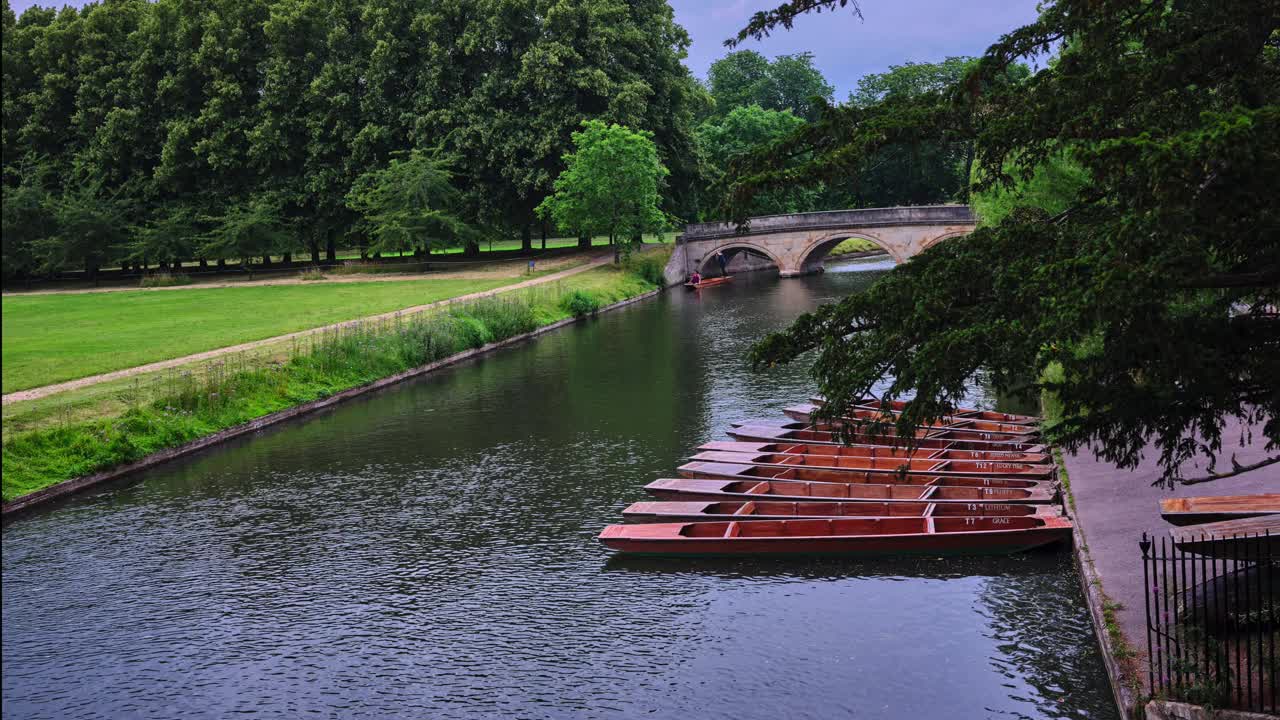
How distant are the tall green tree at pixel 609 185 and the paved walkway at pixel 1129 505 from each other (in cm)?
3706

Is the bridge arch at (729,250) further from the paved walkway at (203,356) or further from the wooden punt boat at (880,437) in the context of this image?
the wooden punt boat at (880,437)

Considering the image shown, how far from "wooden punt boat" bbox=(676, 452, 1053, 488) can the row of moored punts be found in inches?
0.7

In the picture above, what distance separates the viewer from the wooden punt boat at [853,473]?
57.1 feet

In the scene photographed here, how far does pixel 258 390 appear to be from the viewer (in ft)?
89.7

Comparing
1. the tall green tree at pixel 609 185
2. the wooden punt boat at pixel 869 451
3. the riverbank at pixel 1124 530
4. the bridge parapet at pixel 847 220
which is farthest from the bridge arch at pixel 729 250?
the riverbank at pixel 1124 530

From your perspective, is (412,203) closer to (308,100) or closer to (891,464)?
(308,100)

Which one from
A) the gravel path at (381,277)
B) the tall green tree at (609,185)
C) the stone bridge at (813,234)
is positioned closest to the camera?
the tall green tree at (609,185)

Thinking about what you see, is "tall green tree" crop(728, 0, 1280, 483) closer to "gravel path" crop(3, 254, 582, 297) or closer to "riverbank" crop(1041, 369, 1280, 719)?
"riverbank" crop(1041, 369, 1280, 719)

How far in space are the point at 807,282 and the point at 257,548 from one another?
44.6 meters

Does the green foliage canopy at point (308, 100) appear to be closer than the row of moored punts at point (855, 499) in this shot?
No

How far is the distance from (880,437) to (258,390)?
1581cm

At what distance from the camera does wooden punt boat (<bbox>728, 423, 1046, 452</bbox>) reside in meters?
19.9

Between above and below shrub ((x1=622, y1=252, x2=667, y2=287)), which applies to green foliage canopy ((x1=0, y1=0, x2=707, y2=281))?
above

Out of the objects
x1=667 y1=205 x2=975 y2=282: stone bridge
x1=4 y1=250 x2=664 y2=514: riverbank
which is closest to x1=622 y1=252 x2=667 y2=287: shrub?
x1=667 y1=205 x2=975 y2=282: stone bridge
